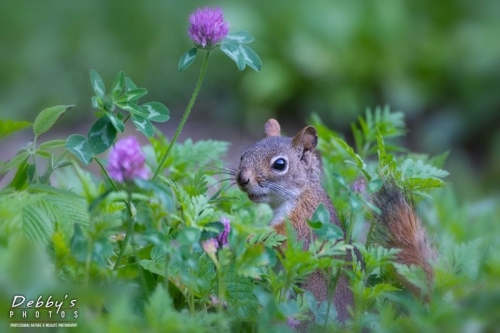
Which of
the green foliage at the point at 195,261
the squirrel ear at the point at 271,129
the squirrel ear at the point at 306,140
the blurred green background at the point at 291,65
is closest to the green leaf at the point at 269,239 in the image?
the green foliage at the point at 195,261

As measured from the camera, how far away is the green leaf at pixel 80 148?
202cm

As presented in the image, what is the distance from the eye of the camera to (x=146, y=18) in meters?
5.98

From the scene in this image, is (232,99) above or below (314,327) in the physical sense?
above

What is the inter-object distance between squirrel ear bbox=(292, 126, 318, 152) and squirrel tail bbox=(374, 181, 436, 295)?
2.03 feet

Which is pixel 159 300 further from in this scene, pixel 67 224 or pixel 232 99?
pixel 232 99

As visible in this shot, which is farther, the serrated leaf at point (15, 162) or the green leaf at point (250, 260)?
the serrated leaf at point (15, 162)

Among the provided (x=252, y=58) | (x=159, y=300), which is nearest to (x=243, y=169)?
(x=252, y=58)

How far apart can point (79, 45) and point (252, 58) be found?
3938mm

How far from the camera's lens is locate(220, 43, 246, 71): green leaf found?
2.14m

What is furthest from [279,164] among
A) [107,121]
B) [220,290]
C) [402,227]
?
[220,290]

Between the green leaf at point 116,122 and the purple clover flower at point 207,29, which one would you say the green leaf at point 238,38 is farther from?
the green leaf at point 116,122

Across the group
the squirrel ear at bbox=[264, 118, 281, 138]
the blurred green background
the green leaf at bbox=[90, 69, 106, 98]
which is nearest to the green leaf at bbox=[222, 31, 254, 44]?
the green leaf at bbox=[90, 69, 106, 98]

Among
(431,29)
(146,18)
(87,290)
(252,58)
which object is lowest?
(87,290)

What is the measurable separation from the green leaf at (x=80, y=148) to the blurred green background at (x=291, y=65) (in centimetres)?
363
